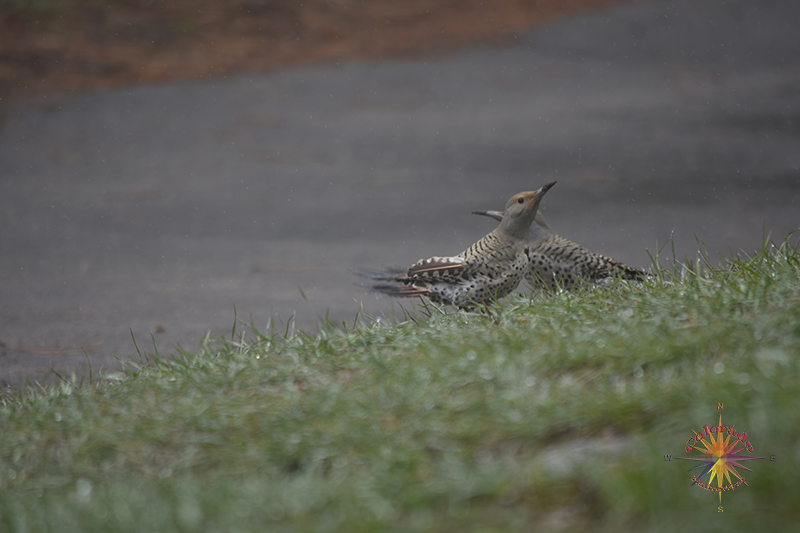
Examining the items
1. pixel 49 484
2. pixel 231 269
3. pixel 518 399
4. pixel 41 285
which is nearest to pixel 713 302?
pixel 518 399

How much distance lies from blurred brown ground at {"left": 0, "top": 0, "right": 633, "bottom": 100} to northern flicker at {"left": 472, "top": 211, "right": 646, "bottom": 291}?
24.8ft

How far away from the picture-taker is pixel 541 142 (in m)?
9.37

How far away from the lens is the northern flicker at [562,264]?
477 centimetres

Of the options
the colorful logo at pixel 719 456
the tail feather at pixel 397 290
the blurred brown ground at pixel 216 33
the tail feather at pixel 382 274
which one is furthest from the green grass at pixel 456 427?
the blurred brown ground at pixel 216 33

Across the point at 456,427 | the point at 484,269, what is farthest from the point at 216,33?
the point at 456,427

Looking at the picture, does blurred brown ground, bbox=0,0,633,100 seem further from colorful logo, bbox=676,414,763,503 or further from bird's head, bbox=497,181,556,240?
colorful logo, bbox=676,414,763,503

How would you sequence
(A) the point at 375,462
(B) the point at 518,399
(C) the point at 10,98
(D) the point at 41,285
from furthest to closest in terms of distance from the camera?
1. (C) the point at 10,98
2. (D) the point at 41,285
3. (B) the point at 518,399
4. (A) the point at 375,462

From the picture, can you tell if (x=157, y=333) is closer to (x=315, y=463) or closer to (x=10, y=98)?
(x=315, y=463)

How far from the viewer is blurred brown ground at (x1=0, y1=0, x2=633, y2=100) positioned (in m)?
11.2

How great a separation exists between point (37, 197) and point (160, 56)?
3886mm

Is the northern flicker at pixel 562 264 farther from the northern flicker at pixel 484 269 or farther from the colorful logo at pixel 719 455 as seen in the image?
the colorful logo at pixel 719 455

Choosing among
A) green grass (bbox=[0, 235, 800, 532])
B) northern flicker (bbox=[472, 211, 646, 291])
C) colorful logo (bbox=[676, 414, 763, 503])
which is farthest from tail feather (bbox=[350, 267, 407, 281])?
colorful logo (bbox=[676, 414, 763, 503])

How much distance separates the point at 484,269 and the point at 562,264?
1.75 ft

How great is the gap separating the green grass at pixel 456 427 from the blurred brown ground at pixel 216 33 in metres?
8.15
